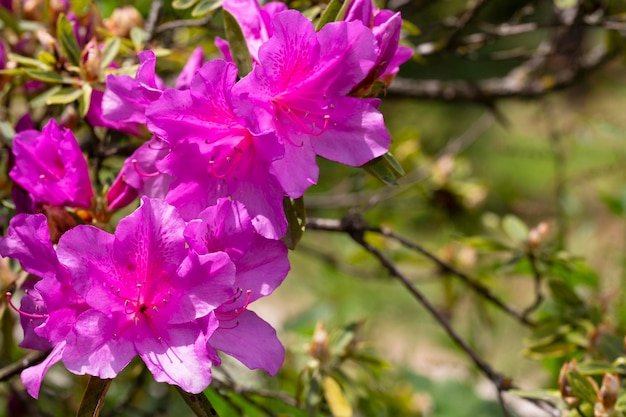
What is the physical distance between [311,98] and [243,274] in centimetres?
20

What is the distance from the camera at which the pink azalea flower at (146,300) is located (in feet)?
2.47

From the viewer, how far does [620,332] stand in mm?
1512

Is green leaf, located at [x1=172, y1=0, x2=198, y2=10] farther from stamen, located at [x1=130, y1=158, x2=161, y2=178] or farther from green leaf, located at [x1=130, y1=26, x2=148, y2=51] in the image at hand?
stamen, located at [x1=130, y1=158, x2=161, y2=178]

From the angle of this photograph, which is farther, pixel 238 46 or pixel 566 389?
pixel 566 389

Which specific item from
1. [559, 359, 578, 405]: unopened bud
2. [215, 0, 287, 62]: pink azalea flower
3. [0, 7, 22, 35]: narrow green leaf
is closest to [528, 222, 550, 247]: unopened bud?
[559, 359, 578, 405]: unopened bud

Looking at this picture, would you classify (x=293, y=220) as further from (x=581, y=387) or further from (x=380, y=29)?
(x=581, y=387)

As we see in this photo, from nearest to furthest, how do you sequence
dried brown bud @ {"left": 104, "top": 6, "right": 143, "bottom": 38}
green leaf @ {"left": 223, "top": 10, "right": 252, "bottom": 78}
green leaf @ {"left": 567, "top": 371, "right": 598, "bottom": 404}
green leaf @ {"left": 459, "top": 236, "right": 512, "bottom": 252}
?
1. green leaf @ {"left": 223, "top": 10, "right": 252, "bottom": 78}
2. green leaf @ {"left": 567, "top": 371, "right": 598, "bottom": 404}
3. dried brown bud @ {"left": 104, "top": 6, "right": 143, "bottom": 38}
4. green leaf @ {"left": 459, "top": 236, "right": 512, "bottom": 252}

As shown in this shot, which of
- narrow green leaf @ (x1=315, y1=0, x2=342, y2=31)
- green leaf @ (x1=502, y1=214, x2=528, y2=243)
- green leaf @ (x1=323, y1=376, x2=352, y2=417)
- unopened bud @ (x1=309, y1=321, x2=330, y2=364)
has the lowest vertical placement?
green leaf @ (x1=323, y1=376, x2=352, y2=417)

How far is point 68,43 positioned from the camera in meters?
1.03

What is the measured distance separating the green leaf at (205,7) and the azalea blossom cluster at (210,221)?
23 cm

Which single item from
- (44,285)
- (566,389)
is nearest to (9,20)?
(44,285)

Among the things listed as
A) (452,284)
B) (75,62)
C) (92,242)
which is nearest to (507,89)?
(452,284)

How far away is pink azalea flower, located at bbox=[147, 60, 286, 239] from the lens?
0.78m

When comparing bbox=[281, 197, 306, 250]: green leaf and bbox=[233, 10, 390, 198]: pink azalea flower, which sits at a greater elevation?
bbox=[233, 10, 390, 198]: pink azalea flower
